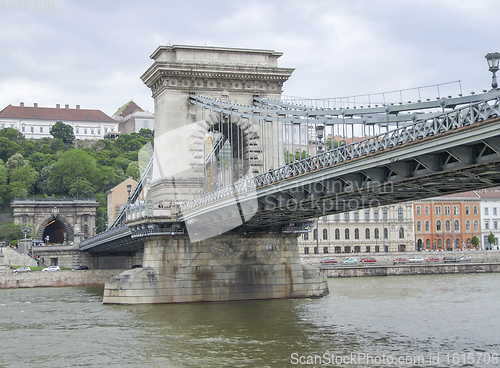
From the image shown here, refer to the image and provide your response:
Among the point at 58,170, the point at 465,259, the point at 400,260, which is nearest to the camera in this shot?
the point at 465,259

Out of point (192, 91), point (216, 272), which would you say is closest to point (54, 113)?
point (192, 91)

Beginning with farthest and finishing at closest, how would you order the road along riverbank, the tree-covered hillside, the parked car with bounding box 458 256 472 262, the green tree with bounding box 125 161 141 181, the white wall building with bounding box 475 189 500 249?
the green tree with bounding box 125 161 141 181 < the tree-covered hillside < the white wall building with bounding box 475 189 500 249 < the parked car with bounding box 458 256 472 262 < the road along riverbank

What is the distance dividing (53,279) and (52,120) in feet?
310

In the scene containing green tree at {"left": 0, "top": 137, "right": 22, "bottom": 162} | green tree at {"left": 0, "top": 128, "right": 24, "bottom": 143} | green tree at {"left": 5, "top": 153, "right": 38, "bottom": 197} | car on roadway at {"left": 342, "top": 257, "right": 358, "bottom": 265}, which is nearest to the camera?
car on roadway at {"left": 342, "top": 257, "right": 358, "bottom": 265}

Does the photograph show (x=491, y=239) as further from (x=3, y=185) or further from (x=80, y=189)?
(x=3, y=185)

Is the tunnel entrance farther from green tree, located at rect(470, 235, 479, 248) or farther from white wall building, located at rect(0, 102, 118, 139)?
green tree, located at rect(470, 235, 479, 248)

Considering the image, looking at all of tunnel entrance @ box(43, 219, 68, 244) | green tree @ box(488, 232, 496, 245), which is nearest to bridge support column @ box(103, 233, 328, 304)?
green tree @ box(488, 232, 496, 245)

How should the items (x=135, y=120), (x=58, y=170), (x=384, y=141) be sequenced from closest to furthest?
1. (x=384, y=141)
2. (x=58, y=170)
3. (x=135, y=120)

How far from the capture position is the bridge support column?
127 ft

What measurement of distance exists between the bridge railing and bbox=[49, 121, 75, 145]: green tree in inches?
4549

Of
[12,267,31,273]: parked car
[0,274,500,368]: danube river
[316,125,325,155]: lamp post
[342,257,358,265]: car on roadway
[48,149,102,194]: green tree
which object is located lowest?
[0,274,500,368]: danube river

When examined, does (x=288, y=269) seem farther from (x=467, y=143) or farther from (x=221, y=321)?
A: (x=467, y=143)

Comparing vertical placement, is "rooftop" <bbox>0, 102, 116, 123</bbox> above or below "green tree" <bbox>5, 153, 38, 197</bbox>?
above

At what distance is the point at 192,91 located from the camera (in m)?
43.1
